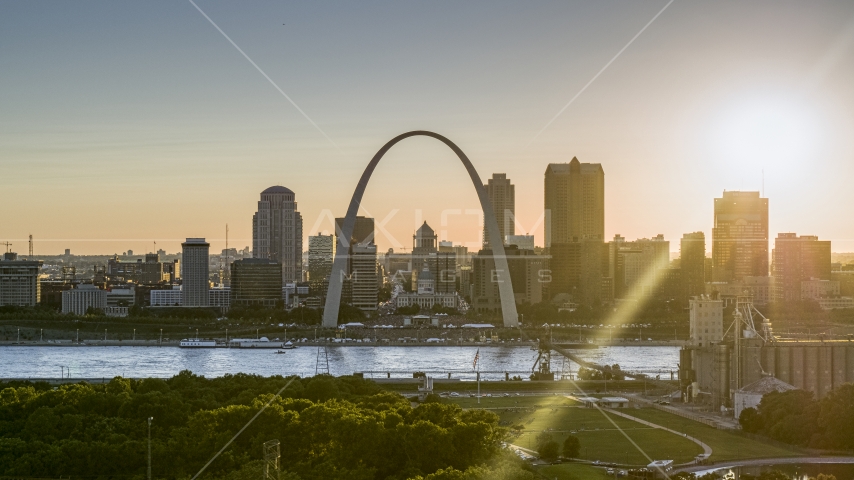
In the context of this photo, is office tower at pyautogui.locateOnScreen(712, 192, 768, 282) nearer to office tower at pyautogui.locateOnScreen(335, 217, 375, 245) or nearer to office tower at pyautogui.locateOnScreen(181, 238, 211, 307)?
office tower at pyautogui.locateOnScreen(335, 217, 375, 245)

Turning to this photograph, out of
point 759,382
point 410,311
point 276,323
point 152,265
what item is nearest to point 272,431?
point 759,382

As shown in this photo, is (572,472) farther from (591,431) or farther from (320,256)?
(320,256)

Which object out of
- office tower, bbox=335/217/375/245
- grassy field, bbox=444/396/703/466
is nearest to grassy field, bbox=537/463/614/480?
grassy field, bbox=444/396/703/466

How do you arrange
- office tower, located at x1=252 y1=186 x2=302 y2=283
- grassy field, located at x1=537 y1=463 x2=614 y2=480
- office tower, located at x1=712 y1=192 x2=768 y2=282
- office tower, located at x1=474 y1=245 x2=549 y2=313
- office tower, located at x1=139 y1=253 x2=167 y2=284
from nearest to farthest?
grassy field, located at x1=537 y1=463 x2=614 y2=480, office tower, located at x1=474 y1=245 x2=549 y2=313, office tower, located at x1=712 y1=192 x2=768 y2=282, office tower, located at x1=139 y1=253 x2=167 y2=284, office tower, located at x1=252 y1=186 x2=302 y2=283

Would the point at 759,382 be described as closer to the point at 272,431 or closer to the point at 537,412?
the point at 537,412

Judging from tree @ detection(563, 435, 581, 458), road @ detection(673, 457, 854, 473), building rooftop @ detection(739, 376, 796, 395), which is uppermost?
building rooftop @ detection(739, 376, 796, 395)

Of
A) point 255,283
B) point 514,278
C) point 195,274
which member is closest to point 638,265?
point 514,278

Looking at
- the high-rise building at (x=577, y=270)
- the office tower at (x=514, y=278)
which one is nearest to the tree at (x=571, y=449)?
the office tower at (x=514, y=278)
